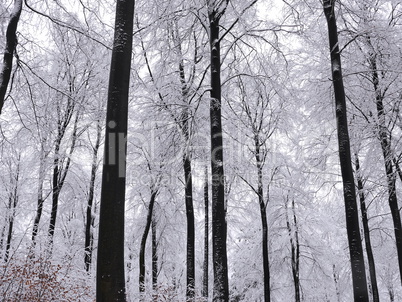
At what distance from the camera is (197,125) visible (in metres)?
9.57

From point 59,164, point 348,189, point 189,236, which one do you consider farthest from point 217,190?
point 59,164

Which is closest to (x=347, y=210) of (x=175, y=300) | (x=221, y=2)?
(x=175, y=300)

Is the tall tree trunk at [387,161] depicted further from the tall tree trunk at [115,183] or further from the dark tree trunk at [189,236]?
the tall tree trunk at [115,183]

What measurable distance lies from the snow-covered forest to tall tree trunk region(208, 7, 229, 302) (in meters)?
0.03

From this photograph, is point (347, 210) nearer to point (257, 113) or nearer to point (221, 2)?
point (221, 2)

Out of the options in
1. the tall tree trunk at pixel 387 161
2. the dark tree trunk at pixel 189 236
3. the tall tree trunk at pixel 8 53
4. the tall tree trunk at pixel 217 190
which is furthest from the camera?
the dark tree trunk at pixel 189 236

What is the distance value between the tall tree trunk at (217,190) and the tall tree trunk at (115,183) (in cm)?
338

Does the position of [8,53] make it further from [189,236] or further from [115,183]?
[189,236]

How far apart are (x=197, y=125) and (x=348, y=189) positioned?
435 centimetres

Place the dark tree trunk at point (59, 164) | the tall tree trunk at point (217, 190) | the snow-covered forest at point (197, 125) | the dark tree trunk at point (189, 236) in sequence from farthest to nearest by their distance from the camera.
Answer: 1. the dark tree trunk at point (59, 164)
2. the dark tree trunk at point (189, 236)
3. the tall tree trunk at point (217, 190)
4. the snow-covered forest at point (197, 125)

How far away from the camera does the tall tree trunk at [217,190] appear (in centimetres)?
703

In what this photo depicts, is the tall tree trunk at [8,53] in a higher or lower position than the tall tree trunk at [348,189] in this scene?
higher

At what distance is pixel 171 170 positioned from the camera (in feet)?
37.9

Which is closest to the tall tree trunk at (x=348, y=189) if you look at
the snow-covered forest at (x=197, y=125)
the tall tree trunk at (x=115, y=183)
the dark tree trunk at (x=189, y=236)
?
the snow-covered forest at (x=197, y=125)
